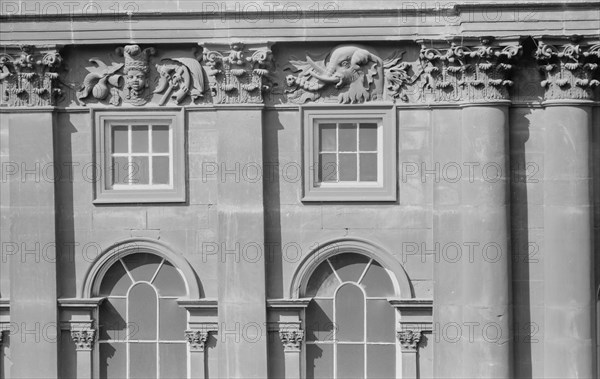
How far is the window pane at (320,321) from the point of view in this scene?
24734mm

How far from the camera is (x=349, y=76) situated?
24.4 m

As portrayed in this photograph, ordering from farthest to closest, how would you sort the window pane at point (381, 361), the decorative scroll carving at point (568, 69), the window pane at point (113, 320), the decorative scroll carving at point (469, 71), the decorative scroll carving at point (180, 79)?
the window pane at point (113, 320), the window pane at point (381, 361), the decorative scroll carving at point (180, 79), the decorative scroll carving at point (469, 71), the decorative scroll carving at point (568, 69)

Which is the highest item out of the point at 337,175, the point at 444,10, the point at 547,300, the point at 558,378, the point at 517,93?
the point at 444,10

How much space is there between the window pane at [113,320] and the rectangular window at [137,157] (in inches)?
83.5

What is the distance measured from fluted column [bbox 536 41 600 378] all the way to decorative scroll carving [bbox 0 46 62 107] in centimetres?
958

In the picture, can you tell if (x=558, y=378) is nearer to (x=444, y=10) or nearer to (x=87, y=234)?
(x=444, y=10)

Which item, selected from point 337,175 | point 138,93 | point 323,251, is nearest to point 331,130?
point 337,175

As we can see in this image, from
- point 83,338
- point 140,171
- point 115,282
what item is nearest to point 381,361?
point 115,282

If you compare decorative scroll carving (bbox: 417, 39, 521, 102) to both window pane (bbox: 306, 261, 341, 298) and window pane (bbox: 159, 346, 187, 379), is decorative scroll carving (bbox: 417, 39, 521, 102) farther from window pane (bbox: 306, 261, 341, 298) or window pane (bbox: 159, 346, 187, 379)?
window pane (bbox: 159, 346, 187, 379)

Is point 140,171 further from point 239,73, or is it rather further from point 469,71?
point 469,71

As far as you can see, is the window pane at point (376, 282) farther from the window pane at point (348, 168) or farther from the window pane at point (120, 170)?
the window pane at point (120, 170)

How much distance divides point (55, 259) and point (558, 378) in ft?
33.5

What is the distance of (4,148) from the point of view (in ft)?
81.3

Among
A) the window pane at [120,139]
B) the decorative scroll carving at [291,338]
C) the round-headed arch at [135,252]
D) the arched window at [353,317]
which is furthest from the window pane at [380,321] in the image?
the window pane at [120,139]
